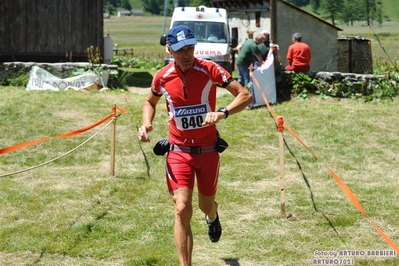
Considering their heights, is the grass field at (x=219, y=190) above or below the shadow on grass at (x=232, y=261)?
above

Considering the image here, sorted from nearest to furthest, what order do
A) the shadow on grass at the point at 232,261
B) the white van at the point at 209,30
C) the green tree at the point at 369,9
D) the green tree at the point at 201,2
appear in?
the shadow on grass at the point at 232,261 → the white van at the point at 209,30 → the green tree at the point at 369,9 → the green tree at the point at 201,2

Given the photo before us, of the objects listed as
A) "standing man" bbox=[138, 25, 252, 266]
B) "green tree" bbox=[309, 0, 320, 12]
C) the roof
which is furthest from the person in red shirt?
"green tree" bbox=[309, 0, 320, 12]

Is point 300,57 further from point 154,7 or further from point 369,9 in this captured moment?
point 154,7

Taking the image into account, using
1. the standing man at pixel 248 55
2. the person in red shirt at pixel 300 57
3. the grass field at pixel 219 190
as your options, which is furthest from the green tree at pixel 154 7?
the grass field at pixel 219 190

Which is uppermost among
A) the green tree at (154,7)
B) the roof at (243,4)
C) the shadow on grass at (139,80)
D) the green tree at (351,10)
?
the green tree at (154,7)

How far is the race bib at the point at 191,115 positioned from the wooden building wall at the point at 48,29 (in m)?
14.5

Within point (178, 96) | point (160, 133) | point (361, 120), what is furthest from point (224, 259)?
point (361, 120)

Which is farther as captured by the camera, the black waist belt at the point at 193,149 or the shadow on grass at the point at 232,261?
the shadow on grass at the point at 232,261

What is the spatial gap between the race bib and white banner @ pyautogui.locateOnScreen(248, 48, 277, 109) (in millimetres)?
9194

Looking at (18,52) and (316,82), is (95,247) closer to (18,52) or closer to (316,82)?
(316,82)

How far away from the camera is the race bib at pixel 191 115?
5953mm

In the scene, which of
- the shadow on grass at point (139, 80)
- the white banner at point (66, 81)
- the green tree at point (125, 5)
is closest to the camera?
the white banner at point (66, 81)

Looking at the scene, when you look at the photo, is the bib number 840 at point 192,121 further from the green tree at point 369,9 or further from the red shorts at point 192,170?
the green tree at point 369,9

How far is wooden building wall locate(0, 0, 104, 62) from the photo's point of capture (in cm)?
1953
